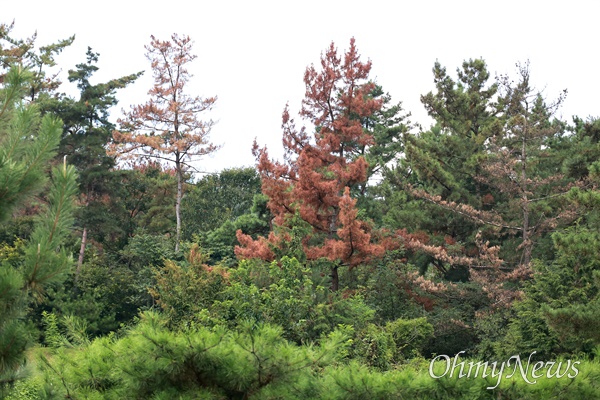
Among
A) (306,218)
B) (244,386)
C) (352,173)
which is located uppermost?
(352,173)

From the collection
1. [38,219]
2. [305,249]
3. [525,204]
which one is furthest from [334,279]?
[38,219]

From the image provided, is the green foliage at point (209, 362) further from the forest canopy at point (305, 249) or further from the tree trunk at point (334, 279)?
the tree trunk at point (334, 279)

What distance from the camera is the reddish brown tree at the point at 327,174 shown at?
18547 millimetres

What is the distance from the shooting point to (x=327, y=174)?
2033 centimetres

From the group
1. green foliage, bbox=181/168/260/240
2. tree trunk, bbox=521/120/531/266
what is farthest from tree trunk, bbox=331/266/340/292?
green foliage, bbox=181/168/260/240

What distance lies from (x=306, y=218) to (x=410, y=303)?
3.79 meters

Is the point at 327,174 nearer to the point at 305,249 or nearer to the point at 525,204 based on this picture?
the point at 305,249

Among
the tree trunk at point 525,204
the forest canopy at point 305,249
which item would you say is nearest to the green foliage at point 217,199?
the forest canopy at point 305,249

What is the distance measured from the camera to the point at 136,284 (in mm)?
24859

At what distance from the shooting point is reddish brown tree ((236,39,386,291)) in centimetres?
1855

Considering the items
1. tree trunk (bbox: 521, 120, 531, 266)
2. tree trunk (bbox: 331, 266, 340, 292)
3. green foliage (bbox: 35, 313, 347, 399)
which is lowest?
green foliage (bbox: 35, 313, 347, 399)

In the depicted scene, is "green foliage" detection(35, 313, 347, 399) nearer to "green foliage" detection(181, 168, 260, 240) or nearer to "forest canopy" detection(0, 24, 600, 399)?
"forest canopy" detection(0, 24, 600, 399)

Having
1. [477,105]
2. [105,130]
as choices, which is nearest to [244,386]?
A: [477,105]

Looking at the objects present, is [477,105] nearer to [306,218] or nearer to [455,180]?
[455,180]
